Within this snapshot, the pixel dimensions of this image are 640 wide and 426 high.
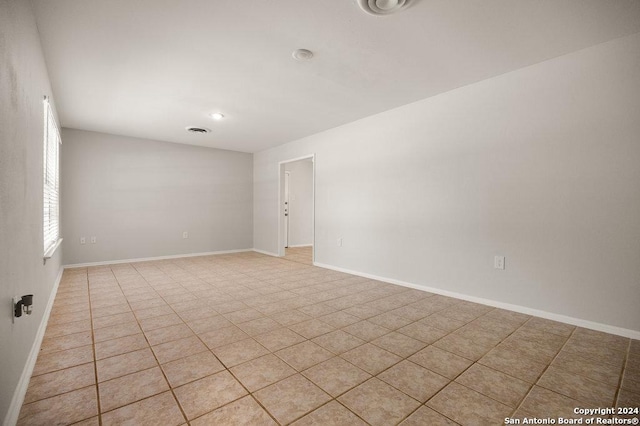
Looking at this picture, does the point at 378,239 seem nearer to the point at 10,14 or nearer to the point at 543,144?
the point at 543,144

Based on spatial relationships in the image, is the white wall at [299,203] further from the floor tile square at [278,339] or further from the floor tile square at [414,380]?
the floor tile square at [414,380]

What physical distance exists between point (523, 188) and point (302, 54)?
97.2 inches

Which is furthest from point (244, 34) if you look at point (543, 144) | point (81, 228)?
point (81, 228)

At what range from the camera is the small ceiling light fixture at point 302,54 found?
2.52m

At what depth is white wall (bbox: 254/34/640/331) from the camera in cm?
234

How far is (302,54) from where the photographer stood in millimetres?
2564

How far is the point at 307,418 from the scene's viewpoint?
4.57 feet

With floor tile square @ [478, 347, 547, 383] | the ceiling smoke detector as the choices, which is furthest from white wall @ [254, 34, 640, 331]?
the ceiling smoke detector

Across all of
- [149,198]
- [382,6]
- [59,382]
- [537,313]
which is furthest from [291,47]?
[149,198]

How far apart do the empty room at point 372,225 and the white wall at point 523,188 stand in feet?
0.05

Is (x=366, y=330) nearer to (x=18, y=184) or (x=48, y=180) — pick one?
(x=18, y=184)

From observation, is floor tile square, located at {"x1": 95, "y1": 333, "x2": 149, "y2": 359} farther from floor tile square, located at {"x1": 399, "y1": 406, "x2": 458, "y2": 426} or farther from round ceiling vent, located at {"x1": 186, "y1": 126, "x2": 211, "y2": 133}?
round ceiling vent, located at {"x1": 186, "y1": 126, "x2": 211, "y2": 133}

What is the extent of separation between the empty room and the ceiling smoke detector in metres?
0.02

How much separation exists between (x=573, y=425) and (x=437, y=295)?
2.05 metres
